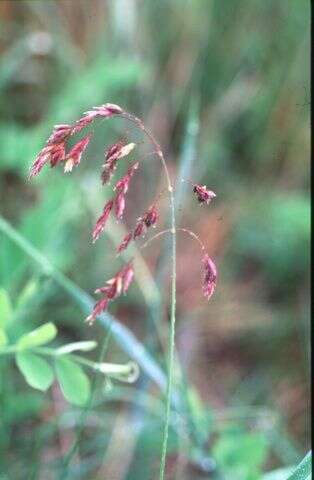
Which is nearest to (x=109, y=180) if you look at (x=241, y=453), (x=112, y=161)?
(x=112, y=161)

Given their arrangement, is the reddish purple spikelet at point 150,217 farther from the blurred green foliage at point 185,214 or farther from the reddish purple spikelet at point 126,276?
the blurred green foliage at point 185,214

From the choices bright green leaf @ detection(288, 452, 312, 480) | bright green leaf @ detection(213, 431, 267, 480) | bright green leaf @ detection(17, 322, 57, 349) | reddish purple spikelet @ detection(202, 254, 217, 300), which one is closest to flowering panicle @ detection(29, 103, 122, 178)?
reddish purple spikelet @ detection(202, 254, 217, 300)

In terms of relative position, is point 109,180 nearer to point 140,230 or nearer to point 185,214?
point 140,230

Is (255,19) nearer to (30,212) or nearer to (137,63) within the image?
(137,63)

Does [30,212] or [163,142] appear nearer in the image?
[30,212]

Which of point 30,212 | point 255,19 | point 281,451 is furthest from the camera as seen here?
point 255,19

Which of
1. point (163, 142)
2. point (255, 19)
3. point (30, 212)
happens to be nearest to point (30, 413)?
point (30, 212)
